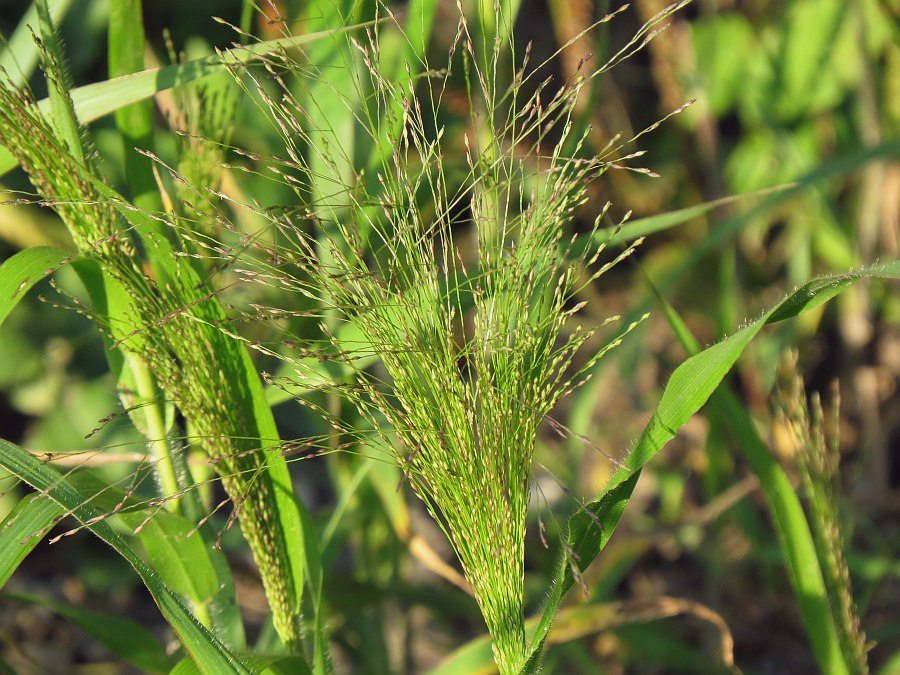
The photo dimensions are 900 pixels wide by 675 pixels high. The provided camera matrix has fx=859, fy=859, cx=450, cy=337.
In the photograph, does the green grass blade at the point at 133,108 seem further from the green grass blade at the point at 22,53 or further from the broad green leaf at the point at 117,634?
the broad green leaf at the point at 117,634

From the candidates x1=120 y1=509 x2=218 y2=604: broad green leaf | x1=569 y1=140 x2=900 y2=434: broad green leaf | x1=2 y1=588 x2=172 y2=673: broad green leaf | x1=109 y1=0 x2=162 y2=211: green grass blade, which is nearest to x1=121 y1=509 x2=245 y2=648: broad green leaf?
x1=120 y1=509 x2=218 y2=604: broad green leaf

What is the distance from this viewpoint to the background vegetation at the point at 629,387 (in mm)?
1068

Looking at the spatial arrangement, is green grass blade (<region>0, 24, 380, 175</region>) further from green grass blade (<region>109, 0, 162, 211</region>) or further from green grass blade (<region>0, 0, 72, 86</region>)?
green grass blade (<region>0, 0, 72, 86</region>)

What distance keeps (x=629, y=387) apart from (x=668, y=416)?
4.55ft

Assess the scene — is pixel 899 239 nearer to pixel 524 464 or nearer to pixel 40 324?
pixel 524 464

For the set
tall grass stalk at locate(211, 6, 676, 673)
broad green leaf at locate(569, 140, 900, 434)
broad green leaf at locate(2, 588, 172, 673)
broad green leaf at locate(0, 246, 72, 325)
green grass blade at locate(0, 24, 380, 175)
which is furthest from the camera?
broad green leaf at locate(569, 140, 900, 434)

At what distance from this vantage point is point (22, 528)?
2.39 ft

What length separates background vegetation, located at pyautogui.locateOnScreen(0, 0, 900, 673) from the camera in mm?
1068

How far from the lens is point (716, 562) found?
1582 millimetres

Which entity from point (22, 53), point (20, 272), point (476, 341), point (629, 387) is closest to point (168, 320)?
point (20, 272)

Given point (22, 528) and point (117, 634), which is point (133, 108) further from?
point (117, 634)

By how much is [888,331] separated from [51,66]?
200cm

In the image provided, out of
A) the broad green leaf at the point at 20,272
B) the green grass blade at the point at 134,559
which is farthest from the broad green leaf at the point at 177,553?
the broad green leaf at the point at 20,272

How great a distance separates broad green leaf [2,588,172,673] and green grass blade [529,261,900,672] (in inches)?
21.4
